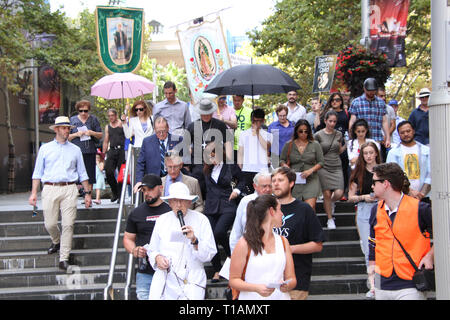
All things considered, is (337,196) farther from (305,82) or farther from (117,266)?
(305,82)

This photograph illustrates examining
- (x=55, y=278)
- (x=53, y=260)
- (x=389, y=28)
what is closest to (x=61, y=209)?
(x=53, y=260)

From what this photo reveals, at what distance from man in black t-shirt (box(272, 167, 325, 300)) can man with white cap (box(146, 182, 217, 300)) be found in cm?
86

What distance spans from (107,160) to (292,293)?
641 cm

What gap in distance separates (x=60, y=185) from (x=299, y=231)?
4.39m

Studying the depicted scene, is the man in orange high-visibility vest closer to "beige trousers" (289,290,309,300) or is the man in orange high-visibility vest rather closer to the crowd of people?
the crowd of people

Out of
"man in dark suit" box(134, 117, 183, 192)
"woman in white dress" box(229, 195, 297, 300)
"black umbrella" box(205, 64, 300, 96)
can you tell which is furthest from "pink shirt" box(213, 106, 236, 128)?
"woman in white dress" box(229, 195, 297, 300)

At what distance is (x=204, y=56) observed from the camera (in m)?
11.2

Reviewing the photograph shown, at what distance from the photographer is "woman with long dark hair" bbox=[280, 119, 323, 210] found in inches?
349

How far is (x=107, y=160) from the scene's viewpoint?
11.1 metres

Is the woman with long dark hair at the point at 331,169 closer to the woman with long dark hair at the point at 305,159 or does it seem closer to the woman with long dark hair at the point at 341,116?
the woman with long dark hair at the point at 305,159

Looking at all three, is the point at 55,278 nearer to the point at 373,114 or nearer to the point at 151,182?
the point at 151,182

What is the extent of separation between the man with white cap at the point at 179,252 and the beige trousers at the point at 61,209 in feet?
8.94

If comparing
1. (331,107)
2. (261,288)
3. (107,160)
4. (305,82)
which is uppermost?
(305,82)
